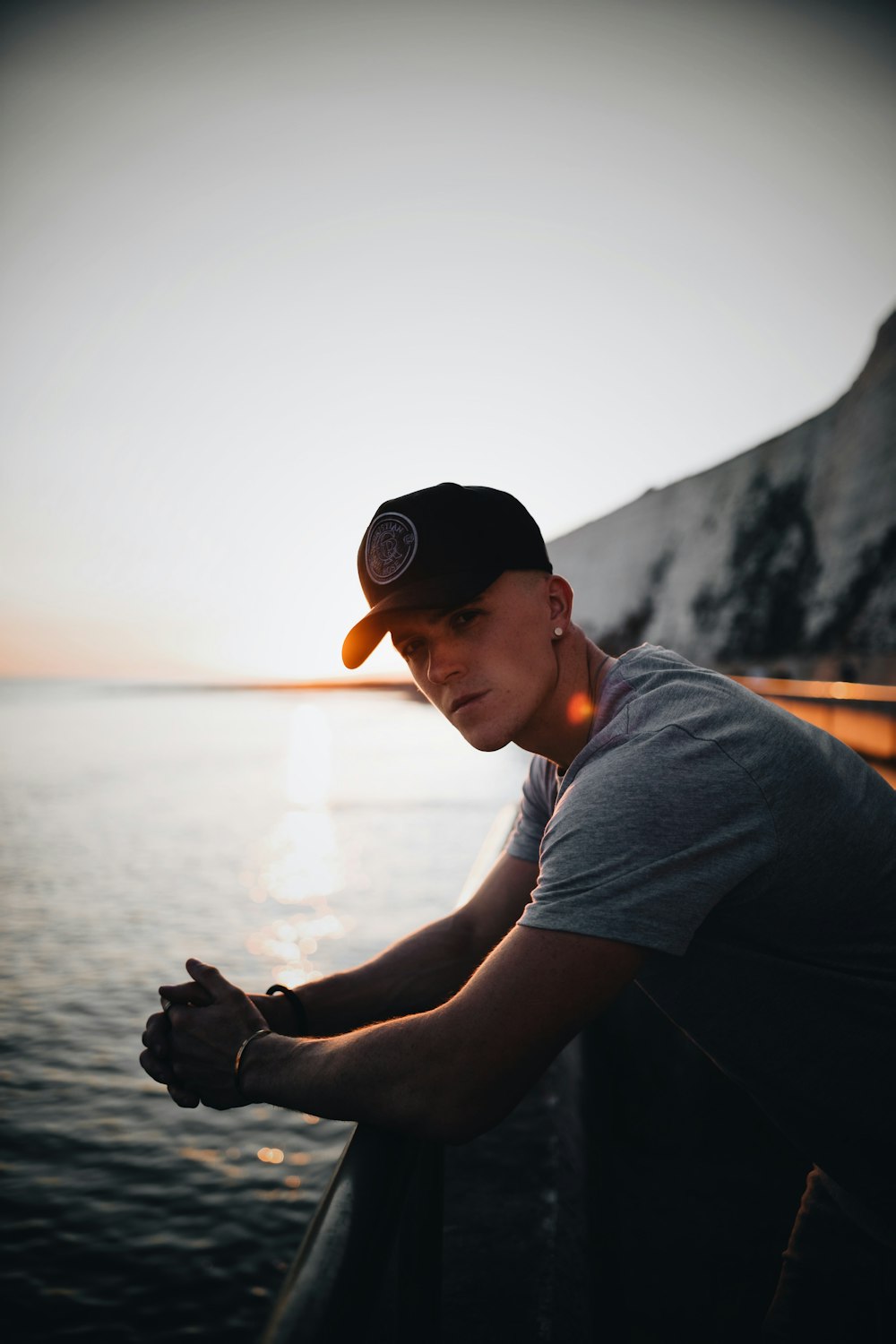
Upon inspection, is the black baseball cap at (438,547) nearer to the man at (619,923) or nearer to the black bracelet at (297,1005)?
the man at (619,923)

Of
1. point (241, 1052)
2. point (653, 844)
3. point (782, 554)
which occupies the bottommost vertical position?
point (241, 1052)

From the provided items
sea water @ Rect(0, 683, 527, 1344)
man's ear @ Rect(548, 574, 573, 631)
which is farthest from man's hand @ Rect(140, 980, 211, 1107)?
sea water @ Rect(0, 683, 527, 1344)

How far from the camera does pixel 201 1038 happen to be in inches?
54.8

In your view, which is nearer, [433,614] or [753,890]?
[753,890]

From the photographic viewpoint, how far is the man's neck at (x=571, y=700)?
1644 mm

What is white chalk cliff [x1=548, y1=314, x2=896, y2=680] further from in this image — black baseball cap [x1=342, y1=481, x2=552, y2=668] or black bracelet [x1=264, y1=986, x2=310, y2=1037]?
black bracelet [x1=264, y1=986, x2=310, y2=1037]

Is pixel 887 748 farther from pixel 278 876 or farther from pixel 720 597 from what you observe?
pixel 720 597

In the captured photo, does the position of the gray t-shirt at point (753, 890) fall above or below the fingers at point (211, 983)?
above

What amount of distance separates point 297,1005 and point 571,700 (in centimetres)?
93

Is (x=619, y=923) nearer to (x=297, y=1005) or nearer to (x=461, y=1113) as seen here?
(x=461, y=1113)

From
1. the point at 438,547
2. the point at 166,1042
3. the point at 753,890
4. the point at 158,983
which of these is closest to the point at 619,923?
the point at 753,890

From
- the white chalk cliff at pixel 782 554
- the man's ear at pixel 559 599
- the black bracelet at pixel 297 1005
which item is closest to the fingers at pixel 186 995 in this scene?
the black bracelet at pixel 297 1005

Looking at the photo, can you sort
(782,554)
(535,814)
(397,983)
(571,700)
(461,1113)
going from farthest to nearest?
(782,554) → (535,814) → (397,983) → (571,700) → (461,1113)

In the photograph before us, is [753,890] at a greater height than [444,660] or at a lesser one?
lesser
